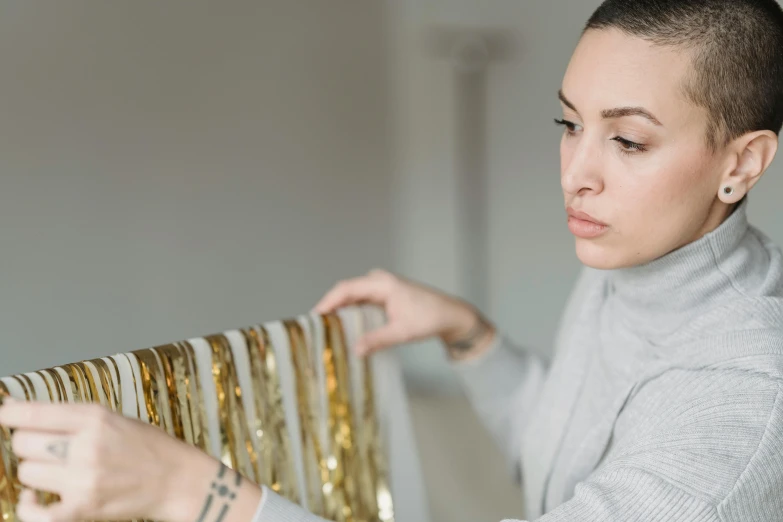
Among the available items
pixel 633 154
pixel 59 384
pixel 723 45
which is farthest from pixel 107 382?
pixel 723 45

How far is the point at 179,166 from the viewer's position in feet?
6.75

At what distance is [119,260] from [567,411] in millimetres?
1088

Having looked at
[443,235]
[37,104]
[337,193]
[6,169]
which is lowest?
[443,235]

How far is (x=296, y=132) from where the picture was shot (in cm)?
250

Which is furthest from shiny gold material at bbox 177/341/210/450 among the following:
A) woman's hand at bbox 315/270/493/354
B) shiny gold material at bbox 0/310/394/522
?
woman's hand at bbox 315/270/493/354

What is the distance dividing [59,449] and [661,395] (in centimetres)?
65

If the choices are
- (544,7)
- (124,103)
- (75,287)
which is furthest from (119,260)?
(544,7)

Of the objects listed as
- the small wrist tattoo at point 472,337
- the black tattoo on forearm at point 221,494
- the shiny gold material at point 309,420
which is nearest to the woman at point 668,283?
the black tattoo on forearm at point 221,494

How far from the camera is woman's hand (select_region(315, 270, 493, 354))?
3.85ft

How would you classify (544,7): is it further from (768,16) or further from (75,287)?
(768,16)

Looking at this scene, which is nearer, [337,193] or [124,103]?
[124,103]

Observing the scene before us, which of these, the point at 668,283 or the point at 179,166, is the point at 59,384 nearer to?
the point at 668,283

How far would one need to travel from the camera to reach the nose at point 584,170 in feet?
3.06

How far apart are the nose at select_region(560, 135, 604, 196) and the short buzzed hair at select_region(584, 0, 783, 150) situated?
0.11 meters
